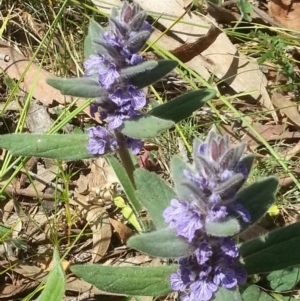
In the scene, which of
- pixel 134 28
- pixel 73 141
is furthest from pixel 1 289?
pixel 134 28

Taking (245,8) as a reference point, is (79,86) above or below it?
above

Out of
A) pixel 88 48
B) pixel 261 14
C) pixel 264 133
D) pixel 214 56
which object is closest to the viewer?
pixel 88 48

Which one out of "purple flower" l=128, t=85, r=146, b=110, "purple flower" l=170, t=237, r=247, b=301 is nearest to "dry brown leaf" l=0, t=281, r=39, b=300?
"purple flower" l=170, t=237, r=247, b=301

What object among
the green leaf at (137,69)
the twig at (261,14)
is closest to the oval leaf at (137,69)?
the green leaf at (137,69)

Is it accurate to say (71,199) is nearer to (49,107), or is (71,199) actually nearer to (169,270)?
(49,107)

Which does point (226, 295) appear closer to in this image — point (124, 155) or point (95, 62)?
point (124, 155)

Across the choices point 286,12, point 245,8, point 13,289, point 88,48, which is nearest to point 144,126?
point 88,48

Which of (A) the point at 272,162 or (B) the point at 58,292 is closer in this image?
(B) the point at 58,292

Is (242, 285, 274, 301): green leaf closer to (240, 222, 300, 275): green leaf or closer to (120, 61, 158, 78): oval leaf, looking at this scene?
(240, 222, 300, 275): green leaf
